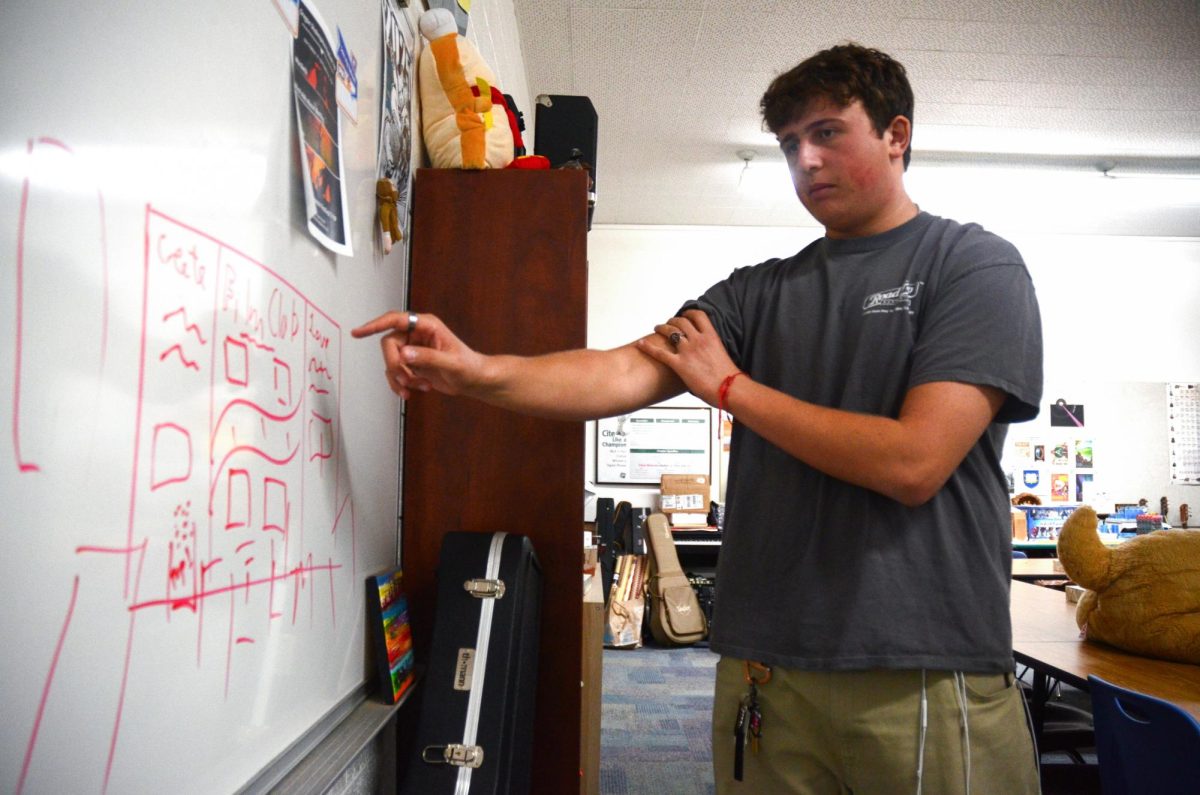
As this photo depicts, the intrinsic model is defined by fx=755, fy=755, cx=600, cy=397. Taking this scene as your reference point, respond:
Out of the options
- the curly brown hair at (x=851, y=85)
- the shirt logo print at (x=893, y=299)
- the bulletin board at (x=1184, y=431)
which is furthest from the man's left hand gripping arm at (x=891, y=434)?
the bulletin board at (x=1184, y=431)

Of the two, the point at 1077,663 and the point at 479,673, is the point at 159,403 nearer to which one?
the point at 479,673

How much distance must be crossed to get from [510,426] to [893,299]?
31.6 inches

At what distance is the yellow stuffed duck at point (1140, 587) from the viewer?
1.86 m

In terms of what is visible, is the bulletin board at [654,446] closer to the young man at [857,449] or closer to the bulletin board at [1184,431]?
the bulletin board at [1184,431]

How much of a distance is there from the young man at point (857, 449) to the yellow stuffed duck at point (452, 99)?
698 mm

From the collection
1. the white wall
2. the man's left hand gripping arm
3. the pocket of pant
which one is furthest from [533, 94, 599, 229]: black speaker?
the white wall

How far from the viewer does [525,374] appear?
1.04 meters

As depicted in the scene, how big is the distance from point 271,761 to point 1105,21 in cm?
407

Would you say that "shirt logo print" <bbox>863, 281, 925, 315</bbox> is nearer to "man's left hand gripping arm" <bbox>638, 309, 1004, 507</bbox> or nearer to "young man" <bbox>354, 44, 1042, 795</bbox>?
"young man" <bbox>354, 44, 1042, 795</bbox>

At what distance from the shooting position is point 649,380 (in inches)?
44.3

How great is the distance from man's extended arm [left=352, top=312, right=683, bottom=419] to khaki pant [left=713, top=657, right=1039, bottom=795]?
0.43m

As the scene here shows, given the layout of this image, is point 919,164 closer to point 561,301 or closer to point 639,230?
point 639,230

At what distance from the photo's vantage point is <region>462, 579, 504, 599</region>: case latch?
1.31 m

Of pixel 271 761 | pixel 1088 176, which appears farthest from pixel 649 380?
pixel 1088 176
